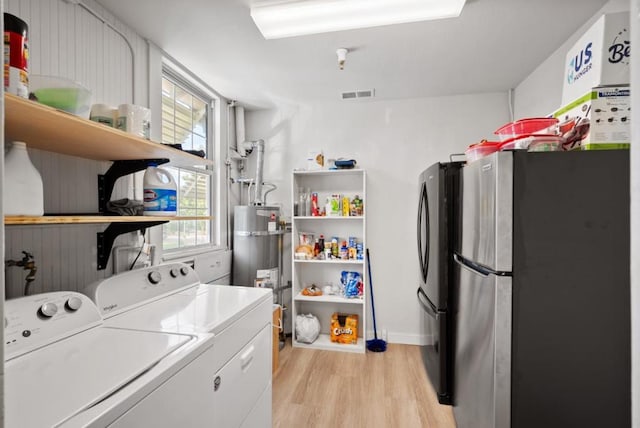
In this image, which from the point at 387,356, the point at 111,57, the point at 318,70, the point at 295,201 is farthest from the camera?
the point at 295,201

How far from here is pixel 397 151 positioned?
305cm

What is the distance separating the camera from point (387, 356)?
278 centimetres

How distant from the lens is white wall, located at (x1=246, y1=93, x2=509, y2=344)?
2.94 meters

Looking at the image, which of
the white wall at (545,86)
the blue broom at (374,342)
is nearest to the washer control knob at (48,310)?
the blue broom at (374,342)

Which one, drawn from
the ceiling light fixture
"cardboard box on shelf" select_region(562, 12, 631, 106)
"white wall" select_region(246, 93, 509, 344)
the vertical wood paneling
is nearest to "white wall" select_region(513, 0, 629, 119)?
"white wall" select_region(246, 93, 509, 344)

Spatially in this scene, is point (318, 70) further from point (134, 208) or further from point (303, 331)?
point (303, 331)

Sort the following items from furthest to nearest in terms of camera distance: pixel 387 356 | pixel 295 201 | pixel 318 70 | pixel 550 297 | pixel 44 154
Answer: pixel 295 201 → pixel 387 356 → pixel 318 70 → pixel 44 154 → pixel 550 297

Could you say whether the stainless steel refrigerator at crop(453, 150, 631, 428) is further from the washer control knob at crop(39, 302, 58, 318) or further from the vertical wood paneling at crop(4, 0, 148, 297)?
the vertical wood paneling at crop(4, 0, 148, 297)

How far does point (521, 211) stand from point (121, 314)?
1725mm

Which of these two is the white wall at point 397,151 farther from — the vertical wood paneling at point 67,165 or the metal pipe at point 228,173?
the vertical wood paneling at point 67,165

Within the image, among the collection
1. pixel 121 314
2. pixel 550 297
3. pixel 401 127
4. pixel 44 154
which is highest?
pixel 401 127

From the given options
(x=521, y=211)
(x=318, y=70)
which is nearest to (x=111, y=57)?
(x=318, y=70)

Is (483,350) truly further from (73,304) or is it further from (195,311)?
(73,304)

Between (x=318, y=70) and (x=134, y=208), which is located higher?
(x=318, y=70)
